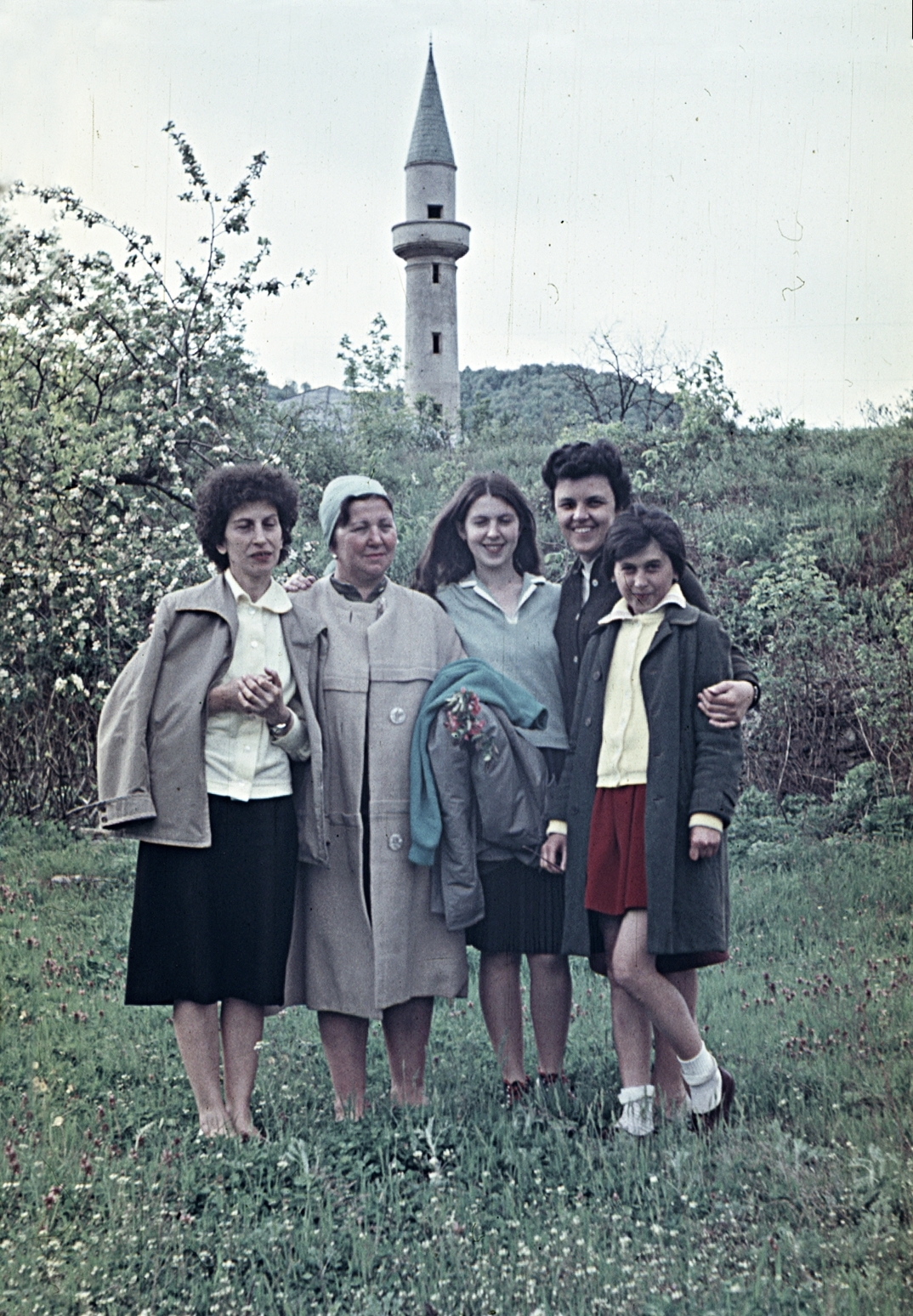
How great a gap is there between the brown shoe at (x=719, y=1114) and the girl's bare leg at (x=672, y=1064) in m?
0.10

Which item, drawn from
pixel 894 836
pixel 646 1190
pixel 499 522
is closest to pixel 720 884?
pixel 646 1190

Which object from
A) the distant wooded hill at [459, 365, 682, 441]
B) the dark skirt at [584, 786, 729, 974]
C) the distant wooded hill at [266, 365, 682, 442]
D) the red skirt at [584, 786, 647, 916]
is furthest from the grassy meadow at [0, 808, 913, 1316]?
the distant wooded hill at [459, 365, 682, 441]

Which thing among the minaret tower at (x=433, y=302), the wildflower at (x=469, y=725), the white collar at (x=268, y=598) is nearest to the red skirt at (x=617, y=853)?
the wildflower at (x=469, y=725)

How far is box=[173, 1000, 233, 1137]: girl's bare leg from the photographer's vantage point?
399cm

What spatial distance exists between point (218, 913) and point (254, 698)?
715 mm

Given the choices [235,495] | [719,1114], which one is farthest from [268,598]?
[719,1114]

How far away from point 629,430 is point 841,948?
7.72 m

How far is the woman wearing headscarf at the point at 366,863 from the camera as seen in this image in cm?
419

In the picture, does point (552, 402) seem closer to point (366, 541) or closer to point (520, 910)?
point (366, 541)

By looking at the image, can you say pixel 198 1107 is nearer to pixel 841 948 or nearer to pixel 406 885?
pixel 406 885

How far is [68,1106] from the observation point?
4480mm

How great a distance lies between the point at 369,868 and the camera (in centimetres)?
425

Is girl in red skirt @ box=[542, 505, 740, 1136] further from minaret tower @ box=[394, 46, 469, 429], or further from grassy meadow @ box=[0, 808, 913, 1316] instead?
minaret tower @ box=[394, 46, 469, 429]

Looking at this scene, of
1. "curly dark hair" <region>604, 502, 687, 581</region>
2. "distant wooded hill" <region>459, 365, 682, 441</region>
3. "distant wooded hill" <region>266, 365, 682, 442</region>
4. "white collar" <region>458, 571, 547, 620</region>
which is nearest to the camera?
"curly dark hair" <region>604, 502, 687, 581</region>
